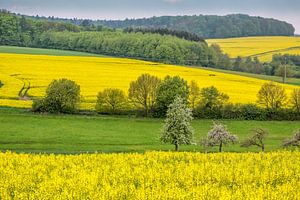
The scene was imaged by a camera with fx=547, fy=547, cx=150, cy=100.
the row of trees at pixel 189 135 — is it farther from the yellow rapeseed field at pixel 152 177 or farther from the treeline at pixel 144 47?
the treeline at pixel 144 47

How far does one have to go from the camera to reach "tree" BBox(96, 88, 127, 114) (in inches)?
2579

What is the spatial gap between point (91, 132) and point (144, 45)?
71.6 meters

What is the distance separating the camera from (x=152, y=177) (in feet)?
71.4

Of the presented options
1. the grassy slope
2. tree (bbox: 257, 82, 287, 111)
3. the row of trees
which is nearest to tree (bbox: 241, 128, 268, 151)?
the row of trees

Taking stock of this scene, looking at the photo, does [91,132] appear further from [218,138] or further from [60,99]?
[218,138]

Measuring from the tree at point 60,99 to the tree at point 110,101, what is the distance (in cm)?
275

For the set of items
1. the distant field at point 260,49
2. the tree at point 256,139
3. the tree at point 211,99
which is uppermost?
the distant field at point 260,49

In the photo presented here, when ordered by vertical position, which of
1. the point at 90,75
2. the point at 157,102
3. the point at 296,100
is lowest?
the point at 157,102

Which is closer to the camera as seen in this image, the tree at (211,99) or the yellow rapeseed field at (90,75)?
the tree at (211,99)

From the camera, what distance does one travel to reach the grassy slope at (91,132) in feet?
149

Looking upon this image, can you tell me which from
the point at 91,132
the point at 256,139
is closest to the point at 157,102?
the point at 91,132

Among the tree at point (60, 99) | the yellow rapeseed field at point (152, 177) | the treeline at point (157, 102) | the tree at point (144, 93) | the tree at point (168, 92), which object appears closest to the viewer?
the yellow rapeseed field at point (152, 177)

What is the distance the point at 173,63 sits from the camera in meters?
120

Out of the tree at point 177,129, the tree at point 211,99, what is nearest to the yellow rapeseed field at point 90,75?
the tree at point 211,99
